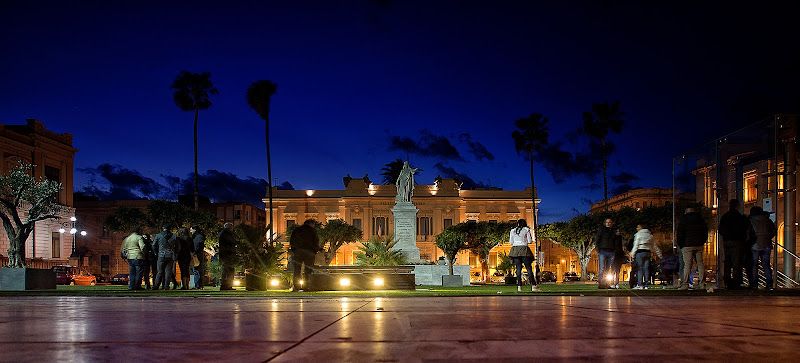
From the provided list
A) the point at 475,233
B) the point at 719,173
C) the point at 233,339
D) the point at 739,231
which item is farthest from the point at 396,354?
the point at 475,233

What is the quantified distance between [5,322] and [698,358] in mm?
4842

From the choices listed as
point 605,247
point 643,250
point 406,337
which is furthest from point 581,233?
point 406,337

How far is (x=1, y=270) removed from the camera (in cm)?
1538

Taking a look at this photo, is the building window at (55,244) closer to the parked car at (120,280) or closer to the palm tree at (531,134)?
the parked car at (120,280)

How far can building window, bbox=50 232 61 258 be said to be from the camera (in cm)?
5144

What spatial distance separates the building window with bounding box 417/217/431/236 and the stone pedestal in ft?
156

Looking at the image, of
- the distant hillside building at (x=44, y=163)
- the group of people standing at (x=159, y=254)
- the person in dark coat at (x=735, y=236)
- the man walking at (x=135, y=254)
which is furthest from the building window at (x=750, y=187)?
the distant hillside building at (x=44, y=163)

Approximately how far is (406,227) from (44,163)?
37.3 m

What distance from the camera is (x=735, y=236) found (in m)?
11.8

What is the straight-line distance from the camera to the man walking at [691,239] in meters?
11.8

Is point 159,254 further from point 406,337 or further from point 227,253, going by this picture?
point 406,337

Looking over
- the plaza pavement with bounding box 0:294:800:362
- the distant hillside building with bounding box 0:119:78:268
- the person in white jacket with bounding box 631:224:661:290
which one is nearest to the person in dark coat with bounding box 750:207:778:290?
the person in white jacket with bounding box 631:224:661:290

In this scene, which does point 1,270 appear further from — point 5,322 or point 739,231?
point 739,231

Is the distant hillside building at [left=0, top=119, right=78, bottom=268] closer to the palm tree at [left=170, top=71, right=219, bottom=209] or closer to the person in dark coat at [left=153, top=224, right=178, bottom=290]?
the palm tree at [left=170, top=71, right=219, bottom=209]
